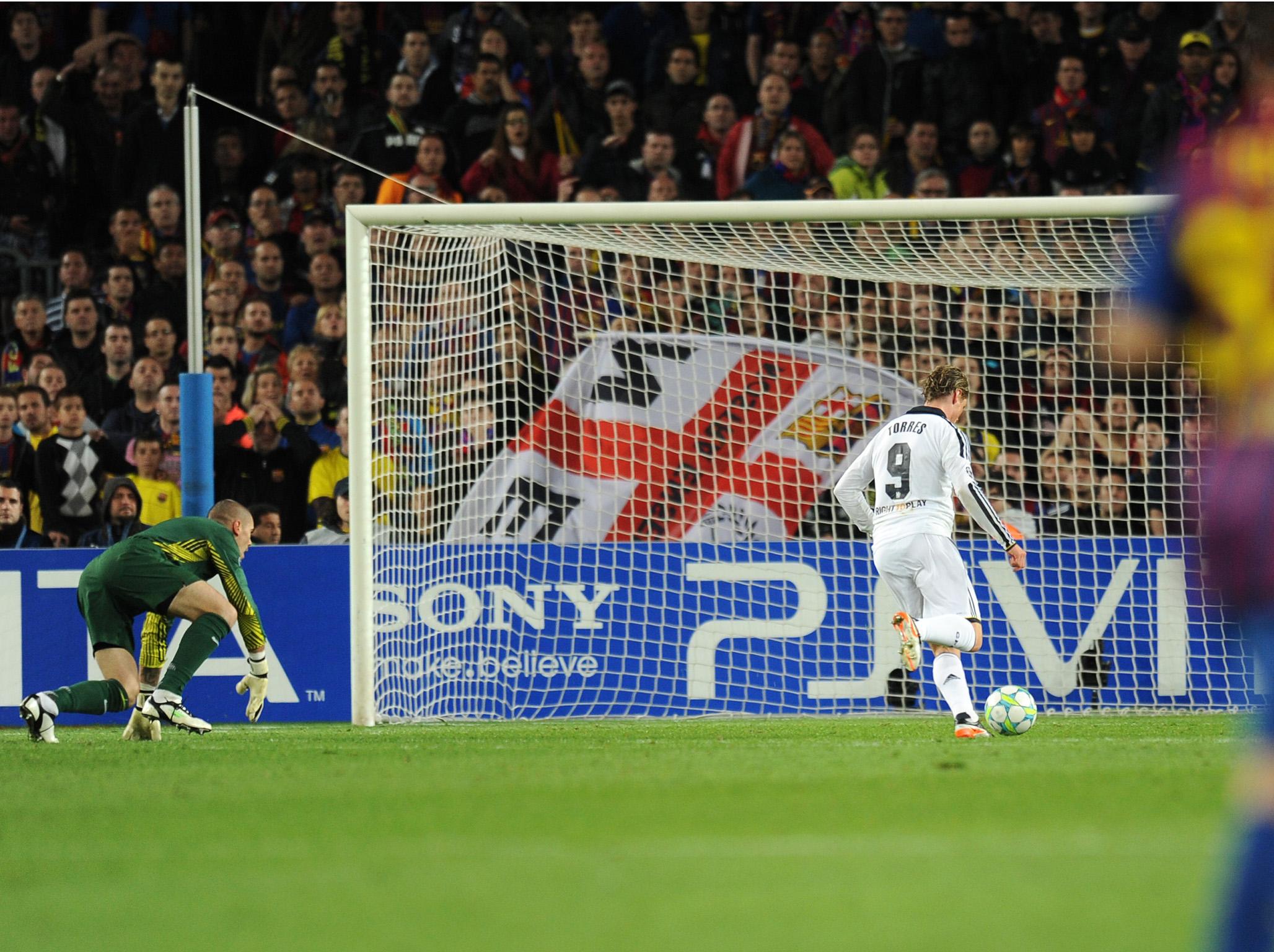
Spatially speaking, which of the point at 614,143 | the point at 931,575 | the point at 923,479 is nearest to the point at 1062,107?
the point at 614,143

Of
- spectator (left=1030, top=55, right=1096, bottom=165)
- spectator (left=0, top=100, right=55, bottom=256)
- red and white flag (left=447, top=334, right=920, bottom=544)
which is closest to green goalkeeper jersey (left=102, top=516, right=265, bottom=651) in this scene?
red and white flag (left=447, top=334, right=920, bottom=544)

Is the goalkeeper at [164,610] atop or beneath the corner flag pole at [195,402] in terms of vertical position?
beneath

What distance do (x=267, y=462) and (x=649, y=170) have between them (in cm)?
376

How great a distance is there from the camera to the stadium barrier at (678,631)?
32.4 feet

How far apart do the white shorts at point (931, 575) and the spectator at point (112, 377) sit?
6.35 metres

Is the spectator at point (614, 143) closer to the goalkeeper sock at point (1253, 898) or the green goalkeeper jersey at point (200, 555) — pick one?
the green goalkeeper jersey at point (200, 555)

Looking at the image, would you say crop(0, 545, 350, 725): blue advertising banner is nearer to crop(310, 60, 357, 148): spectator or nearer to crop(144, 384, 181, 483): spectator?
crop(144, 384, 181, 483): spectator

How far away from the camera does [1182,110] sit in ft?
42.1

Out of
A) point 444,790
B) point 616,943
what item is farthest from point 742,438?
point 616,943

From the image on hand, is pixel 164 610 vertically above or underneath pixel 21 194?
underneath

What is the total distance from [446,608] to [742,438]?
2079 millimetres

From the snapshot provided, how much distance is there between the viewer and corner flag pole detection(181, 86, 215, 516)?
9398mm

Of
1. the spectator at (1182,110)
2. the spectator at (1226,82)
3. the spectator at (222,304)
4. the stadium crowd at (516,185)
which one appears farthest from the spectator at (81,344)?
the spectator at (1226,82)

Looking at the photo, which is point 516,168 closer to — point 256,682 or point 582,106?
point 582,106
